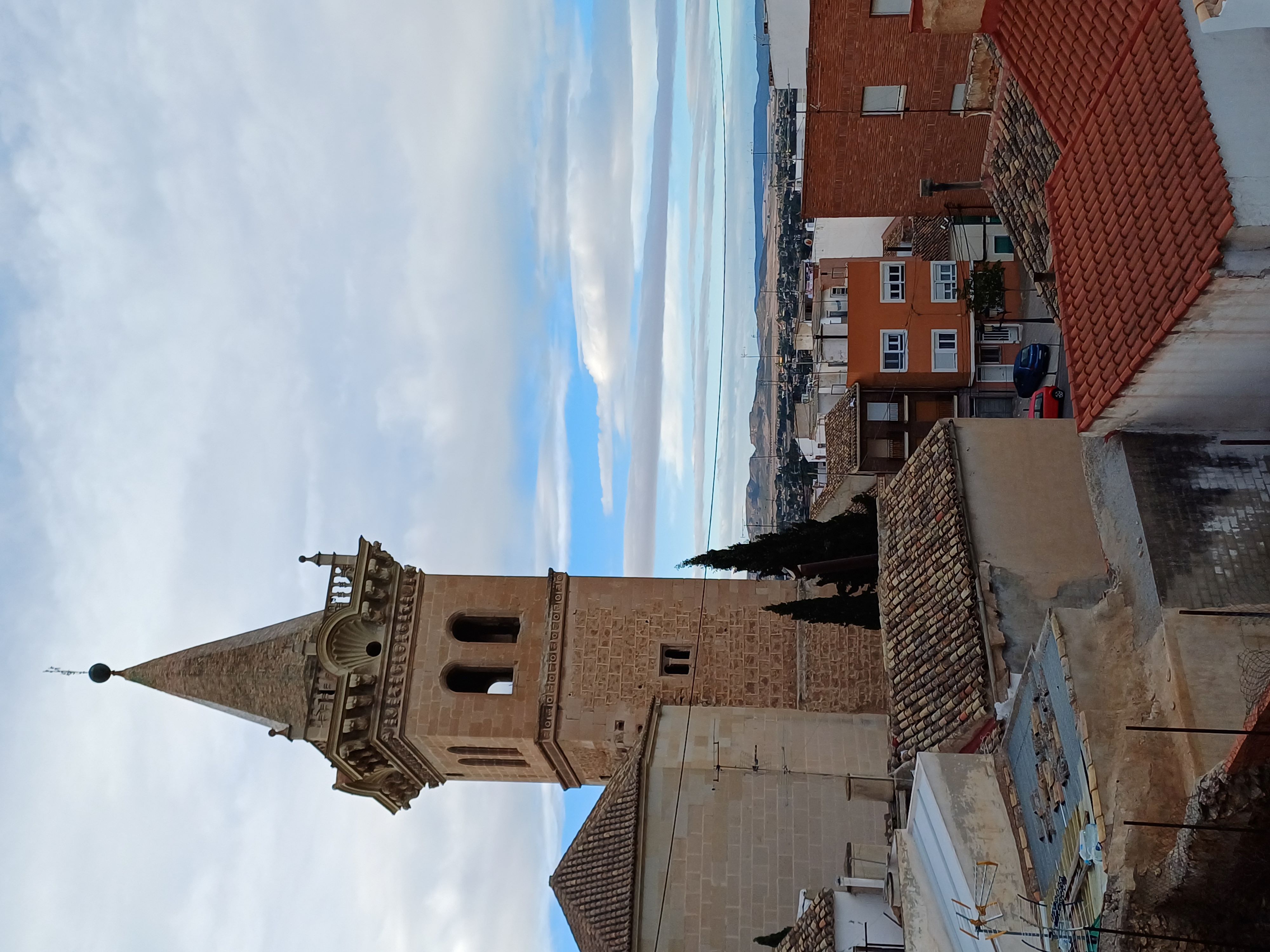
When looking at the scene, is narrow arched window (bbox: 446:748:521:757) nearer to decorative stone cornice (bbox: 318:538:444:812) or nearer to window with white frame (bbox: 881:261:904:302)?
decorative stone cornice (bbox: 318:538:444:812)

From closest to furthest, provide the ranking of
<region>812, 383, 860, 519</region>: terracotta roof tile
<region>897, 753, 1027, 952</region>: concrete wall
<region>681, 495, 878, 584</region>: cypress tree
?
<region>897, 753, 1027, 952</region>: concrete wall, <region>681, 495, 878, 584</region>: cypress tree, <region>812, 383, 860, 519</region>: terracotta roof tile

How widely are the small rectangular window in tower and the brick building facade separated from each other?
11943mm

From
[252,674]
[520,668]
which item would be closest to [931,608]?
[520,668]

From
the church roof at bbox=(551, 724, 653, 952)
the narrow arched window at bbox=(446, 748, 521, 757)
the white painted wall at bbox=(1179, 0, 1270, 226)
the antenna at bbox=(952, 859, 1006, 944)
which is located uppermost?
the narrow arched window at bbox=(446, 748, 521, 757)

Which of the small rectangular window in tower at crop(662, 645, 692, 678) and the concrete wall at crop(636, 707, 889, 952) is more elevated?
the small rectangular window in tower at crop(662, 645, 692, 678)

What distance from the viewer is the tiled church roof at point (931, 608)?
9305 millimetres

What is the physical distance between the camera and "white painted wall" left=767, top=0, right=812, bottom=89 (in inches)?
971

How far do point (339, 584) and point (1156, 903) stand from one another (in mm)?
14949

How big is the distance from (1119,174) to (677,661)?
40.0 feet

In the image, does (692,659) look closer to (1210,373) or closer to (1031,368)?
(1210,373)

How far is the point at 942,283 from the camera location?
85.1 ft

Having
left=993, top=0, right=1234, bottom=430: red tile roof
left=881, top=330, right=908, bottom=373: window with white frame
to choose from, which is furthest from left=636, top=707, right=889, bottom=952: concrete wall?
left=881, top=330, right=908, bottom=373: window with white frame

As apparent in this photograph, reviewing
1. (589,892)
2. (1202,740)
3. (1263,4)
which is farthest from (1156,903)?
(589,892)

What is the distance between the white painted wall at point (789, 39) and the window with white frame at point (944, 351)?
781 centimetres
